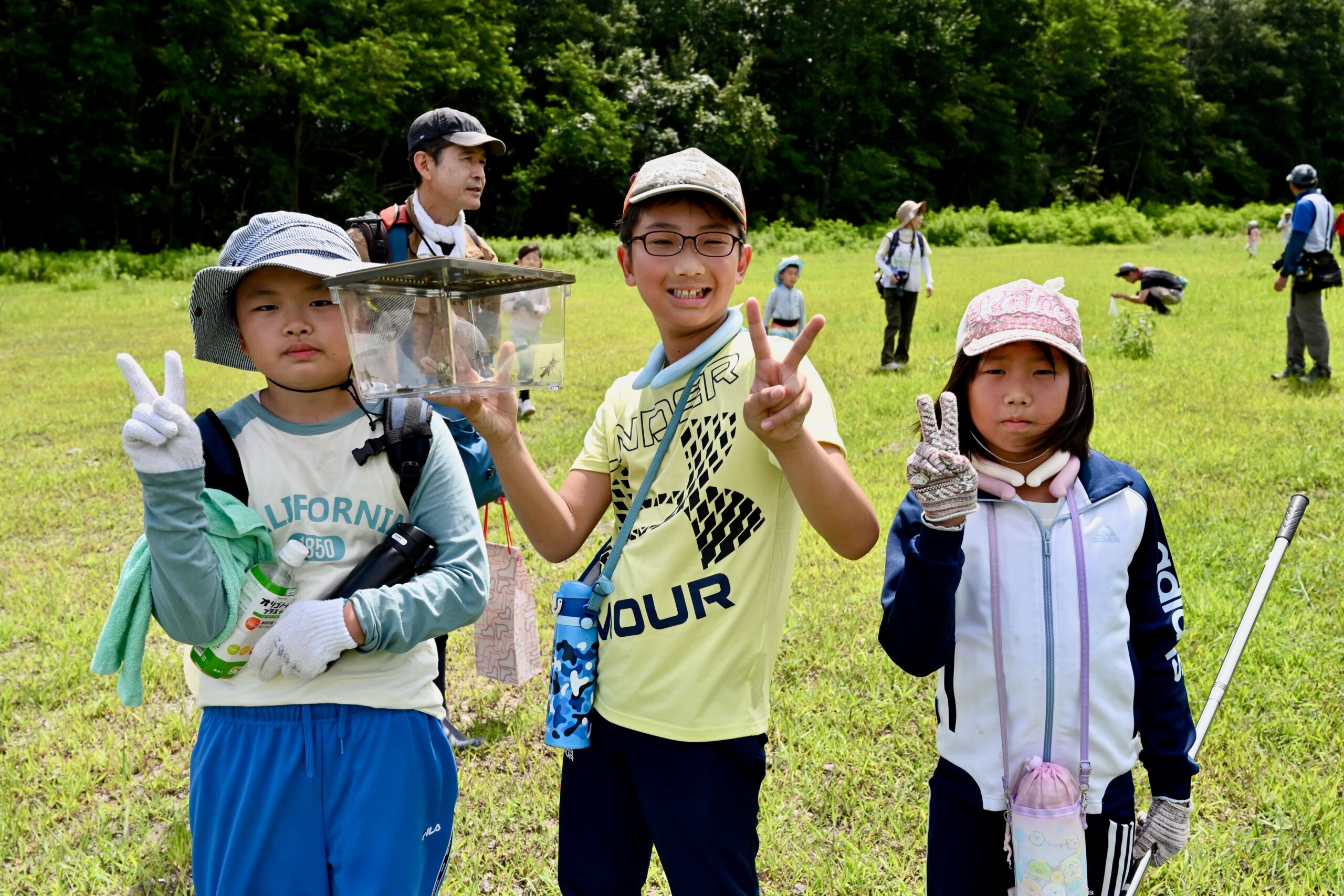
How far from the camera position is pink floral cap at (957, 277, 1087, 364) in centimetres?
179

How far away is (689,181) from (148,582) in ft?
4.14

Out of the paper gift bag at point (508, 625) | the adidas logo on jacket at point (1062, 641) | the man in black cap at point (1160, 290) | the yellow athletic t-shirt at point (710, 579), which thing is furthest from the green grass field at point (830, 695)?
the man in black cap at point (1160, 290)

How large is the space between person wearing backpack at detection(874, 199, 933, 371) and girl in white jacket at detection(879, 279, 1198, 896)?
324 inches

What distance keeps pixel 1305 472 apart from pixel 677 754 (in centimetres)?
594

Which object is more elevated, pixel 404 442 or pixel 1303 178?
pixel 1303 178

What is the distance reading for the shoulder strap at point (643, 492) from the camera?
1.87m

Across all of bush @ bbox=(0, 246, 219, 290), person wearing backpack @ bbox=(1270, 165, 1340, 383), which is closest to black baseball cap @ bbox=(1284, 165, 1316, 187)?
person wearing backpack @ bbox=(1270, 165, 1340, 383)

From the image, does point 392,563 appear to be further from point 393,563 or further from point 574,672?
point 574,672

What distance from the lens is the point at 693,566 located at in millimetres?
1798

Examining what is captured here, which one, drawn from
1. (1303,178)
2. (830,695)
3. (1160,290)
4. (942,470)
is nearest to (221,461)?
(942,470)

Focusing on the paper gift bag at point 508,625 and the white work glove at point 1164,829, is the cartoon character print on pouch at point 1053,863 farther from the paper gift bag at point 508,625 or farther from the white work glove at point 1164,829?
the paper gift bag at point 508,625

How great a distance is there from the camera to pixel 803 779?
321 cm

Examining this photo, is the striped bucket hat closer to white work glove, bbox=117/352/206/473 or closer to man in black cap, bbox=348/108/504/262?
white work glove, bbox=117/352/206/473

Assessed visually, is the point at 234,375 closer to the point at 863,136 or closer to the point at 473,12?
the point at 473,12
